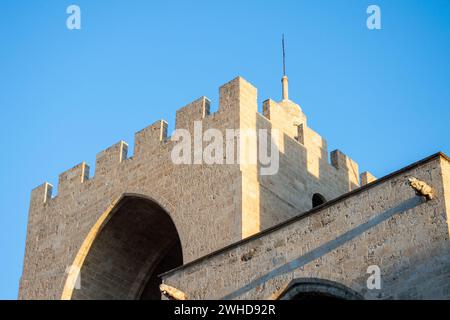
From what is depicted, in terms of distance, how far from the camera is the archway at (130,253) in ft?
75.1

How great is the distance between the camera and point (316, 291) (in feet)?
48.5

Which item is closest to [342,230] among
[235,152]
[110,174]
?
[235,152]

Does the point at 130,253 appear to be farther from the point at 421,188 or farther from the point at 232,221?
the point at 421,188

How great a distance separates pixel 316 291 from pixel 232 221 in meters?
4.97

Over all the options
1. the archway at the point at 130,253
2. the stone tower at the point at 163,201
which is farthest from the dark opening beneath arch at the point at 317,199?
the archway at the point at 130,253

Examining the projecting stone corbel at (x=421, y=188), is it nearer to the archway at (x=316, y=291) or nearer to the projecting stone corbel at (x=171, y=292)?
the archway at (x=316, y=291)

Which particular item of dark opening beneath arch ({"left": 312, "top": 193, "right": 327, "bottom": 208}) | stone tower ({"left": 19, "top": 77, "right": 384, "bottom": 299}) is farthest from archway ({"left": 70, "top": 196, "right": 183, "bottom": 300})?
dark opening beneath arch ({"left": 312, "top": 193, "right": 327, "bottom": 208})

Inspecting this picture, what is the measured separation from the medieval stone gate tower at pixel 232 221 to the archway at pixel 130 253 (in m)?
0.03

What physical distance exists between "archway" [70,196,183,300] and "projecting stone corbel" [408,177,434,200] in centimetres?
946

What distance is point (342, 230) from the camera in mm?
14789

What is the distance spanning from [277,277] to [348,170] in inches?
371

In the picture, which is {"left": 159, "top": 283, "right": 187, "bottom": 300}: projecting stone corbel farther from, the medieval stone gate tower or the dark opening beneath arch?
the dark opening beneath arch
